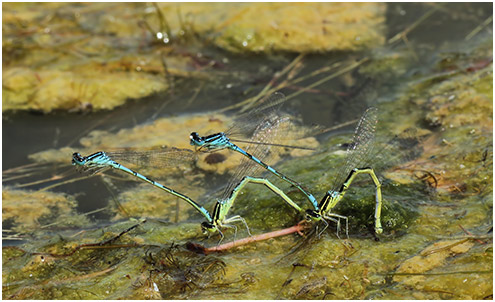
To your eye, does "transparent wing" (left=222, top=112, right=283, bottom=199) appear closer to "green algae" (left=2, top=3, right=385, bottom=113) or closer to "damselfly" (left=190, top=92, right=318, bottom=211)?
"damselfly" (left=190, top=92, right=318, bottom=211)

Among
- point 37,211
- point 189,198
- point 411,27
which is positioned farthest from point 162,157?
point 411,27

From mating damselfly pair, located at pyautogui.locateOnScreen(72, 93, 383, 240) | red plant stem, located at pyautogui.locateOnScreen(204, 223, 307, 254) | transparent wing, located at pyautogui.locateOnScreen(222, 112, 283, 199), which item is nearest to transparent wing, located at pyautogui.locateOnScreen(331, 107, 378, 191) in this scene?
mating damselfly pair, located at pyautogui.locateOnScreen(72, 93, 383, 240)

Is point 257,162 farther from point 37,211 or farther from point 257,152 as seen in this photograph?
point 37,211

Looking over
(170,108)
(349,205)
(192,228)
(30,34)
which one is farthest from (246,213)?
(30,34)

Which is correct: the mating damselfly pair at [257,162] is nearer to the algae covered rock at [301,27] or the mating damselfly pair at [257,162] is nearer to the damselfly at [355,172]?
the damselfly at [355,172]

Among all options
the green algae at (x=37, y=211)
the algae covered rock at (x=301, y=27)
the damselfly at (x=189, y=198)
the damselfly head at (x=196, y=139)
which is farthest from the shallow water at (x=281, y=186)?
the damselfly head at (x=196, y=139)

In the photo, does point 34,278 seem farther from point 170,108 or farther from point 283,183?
point 170,108
